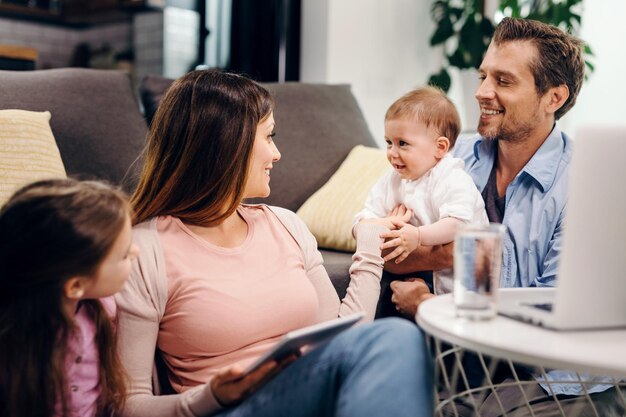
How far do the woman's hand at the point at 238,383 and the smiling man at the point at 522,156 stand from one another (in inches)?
27.0

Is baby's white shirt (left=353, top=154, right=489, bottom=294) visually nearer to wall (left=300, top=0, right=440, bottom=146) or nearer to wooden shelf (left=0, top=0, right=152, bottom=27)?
wall (left=300, top=0, right=440, bottom=146)

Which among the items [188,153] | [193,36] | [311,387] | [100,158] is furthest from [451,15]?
[311,387]

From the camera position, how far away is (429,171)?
1871 mm

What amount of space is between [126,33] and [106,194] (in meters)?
4.03

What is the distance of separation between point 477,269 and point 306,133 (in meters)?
1.50

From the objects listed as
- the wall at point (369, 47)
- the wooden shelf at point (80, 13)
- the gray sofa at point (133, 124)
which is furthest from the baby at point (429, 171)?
the wooden shelf at point (80, 13)

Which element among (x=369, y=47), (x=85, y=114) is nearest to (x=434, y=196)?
(x=85, y=114)

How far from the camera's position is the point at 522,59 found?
6.35 feet

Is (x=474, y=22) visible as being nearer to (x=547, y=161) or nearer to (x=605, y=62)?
(x=605, y=62)

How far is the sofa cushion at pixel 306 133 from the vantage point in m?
2.41

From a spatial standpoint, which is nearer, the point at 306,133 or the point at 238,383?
the point at 238,383

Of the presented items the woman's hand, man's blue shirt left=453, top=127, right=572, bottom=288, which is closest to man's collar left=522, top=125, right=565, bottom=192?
man's blue shirt left=453, top=127, right=572, bottom=288

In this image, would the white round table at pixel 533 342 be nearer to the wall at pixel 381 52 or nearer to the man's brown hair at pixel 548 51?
the man's brown hair at pixel 548 51

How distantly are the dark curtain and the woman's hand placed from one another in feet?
9.44
